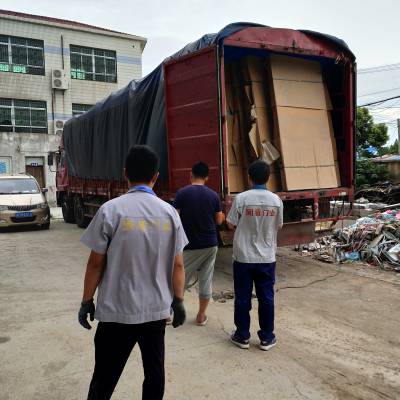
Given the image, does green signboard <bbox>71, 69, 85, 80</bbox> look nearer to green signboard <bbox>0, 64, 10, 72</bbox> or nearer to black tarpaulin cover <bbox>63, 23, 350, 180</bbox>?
green signboard <bbox>0, 64, 10, 72</bbox>

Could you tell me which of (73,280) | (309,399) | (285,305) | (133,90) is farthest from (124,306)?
(133,90)

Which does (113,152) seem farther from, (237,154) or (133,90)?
(237,154)

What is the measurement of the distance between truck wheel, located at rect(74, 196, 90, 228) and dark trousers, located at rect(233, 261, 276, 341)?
8970 mm

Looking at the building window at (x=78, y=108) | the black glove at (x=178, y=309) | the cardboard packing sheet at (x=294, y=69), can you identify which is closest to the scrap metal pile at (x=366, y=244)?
the cardboard packing sheet at (x=294, y=69)

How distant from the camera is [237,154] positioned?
628 cm

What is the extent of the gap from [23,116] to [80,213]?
13266 millimetres

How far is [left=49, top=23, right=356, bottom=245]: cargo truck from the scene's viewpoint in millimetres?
5500

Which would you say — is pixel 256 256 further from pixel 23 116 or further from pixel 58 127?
pixel 23 116

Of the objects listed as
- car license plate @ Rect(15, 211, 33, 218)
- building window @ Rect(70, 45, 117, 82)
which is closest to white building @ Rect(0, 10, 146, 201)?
building window @ Rect(70, 45, 117, 82)

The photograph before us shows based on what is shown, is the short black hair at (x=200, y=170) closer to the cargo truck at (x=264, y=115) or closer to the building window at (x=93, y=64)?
the cargo truck at (x=264, y=115)

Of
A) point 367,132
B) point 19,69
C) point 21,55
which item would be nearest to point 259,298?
point 19,69

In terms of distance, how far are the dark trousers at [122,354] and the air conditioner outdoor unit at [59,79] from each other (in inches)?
913

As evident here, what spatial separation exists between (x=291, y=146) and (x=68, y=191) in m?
8.59

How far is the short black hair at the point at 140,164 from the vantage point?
91.8 inches
